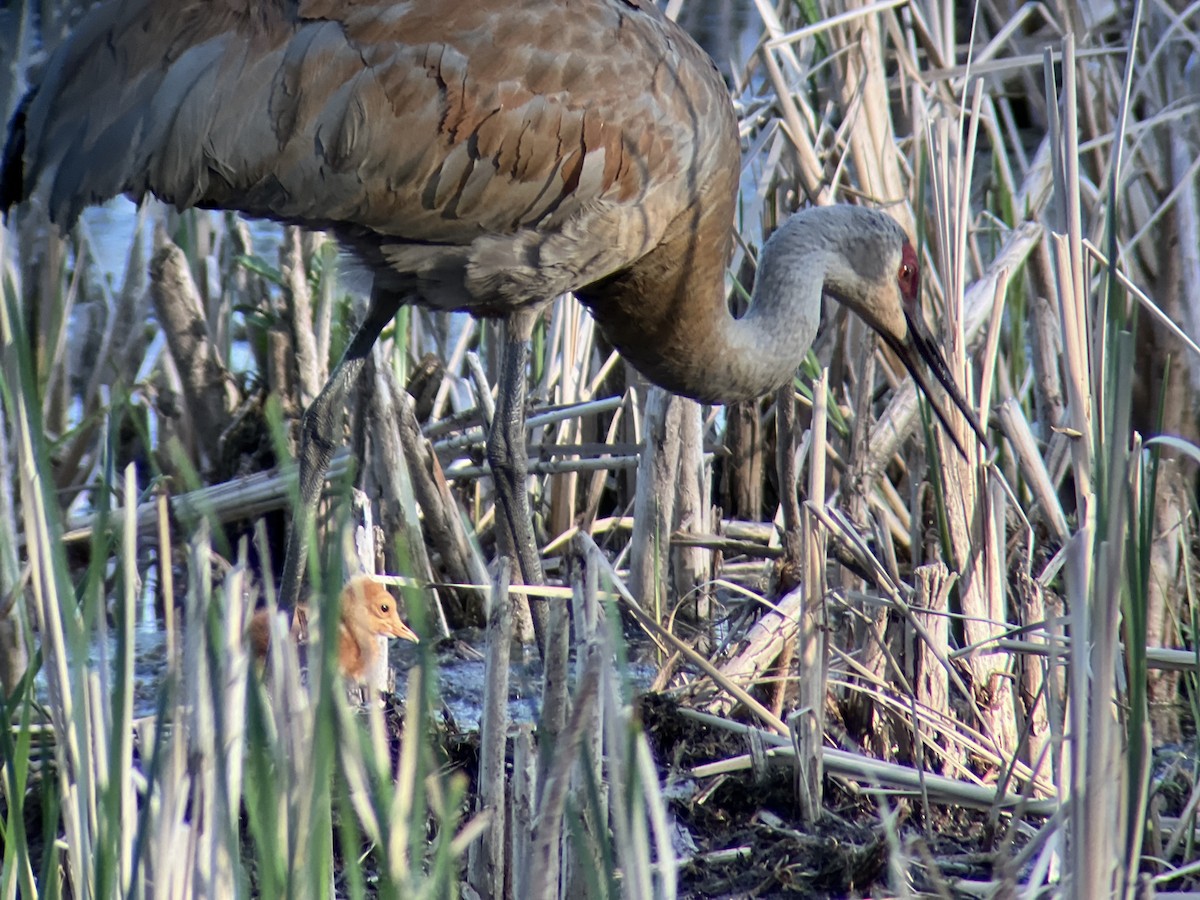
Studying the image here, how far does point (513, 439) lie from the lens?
3686 mm

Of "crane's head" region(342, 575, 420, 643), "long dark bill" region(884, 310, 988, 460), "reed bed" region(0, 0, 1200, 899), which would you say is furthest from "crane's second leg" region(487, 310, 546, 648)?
"long dark bill" region(884, 310, 988, 460)

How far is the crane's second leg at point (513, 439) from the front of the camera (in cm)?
365

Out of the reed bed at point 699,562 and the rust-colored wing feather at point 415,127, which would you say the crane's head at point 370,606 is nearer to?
the reed bed at point 699,562

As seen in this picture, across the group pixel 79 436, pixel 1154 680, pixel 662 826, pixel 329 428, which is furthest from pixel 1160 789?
pixel 79 436

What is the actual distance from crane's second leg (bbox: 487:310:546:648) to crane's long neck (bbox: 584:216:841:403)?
Result: 266 millimetres

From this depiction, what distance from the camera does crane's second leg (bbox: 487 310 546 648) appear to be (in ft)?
12.0

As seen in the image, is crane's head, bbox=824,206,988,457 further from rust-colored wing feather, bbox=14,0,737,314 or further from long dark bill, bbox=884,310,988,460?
rust-colored wing feather, bbox=14,0,737,314

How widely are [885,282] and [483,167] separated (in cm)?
107

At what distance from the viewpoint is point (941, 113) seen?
395 centimetres

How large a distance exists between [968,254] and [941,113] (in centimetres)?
50

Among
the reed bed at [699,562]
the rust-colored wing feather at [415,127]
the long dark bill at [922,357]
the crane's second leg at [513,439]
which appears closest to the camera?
the reed bed at [699,562]

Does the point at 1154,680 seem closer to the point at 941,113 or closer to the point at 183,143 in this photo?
the point at 941,113

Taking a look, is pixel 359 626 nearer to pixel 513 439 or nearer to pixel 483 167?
pixel 513 439

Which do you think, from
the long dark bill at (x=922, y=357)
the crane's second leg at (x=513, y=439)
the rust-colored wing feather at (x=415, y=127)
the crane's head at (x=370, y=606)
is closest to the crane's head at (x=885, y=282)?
the long dark bill at (x=922, y=357)
